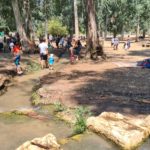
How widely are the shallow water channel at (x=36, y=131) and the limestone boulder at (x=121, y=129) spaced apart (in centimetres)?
16

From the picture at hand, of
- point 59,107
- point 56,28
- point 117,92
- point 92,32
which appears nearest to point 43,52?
point 92,32

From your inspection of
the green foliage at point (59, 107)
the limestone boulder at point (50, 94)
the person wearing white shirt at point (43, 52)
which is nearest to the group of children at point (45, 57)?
the person wearing white shirt at point (43, 52)

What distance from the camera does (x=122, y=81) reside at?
679 inches

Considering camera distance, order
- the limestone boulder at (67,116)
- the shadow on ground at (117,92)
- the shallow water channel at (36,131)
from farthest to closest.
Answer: the shadow on ground at (117,92) → the limestone boulder at (67,116) → the shallow water channel at (36,131)

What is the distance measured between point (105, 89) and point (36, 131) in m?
5.66

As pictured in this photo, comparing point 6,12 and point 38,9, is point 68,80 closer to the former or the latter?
point 6,12

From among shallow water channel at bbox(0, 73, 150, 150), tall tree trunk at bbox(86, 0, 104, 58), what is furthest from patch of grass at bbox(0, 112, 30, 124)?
tall tree trunk at bbox(86, 0, 104, 58)

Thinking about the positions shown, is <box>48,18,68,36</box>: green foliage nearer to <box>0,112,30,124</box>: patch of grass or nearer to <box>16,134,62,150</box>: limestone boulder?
<box>0,112,30,124</box>: patch of grass

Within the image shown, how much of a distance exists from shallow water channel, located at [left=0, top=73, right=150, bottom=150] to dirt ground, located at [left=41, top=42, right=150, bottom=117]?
1458 mm

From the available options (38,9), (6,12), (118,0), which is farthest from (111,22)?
(6,12)

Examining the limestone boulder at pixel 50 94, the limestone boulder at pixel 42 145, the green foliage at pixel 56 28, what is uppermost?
the limestone boulder at pixel 42 145

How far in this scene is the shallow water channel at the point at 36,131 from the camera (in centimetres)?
870

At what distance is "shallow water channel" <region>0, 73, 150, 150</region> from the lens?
8703 millimetres

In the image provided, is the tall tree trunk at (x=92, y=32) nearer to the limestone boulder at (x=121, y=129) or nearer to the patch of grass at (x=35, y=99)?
the patch of grass at (x=35, y=99)
